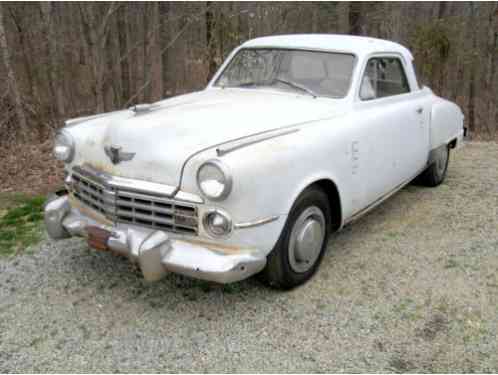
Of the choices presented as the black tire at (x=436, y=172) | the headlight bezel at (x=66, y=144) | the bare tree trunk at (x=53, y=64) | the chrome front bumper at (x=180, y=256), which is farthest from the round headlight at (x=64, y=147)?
the bare tree trunk at (x=53, y=64)

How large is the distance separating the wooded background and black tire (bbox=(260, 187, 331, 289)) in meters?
5.39

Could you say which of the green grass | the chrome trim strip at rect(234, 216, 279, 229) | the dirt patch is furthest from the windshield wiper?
the dirt patch

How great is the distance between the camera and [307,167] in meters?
3.03

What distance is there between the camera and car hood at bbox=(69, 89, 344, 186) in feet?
9.32

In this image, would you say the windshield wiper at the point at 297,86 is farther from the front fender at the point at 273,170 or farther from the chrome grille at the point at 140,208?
the chrome grille at the point at 140,208

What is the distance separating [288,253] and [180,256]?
0.73 meters

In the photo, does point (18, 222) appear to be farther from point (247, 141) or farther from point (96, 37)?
point (96, 37)

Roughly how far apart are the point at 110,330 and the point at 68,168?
4.11ft

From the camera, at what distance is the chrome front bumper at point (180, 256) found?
2.65m

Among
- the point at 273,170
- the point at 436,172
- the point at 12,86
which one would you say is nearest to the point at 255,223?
the point at 273,170

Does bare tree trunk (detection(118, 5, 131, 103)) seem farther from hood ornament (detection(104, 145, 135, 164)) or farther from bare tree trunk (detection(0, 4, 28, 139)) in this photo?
hood ornament (detection(104, 145, 135, 164))

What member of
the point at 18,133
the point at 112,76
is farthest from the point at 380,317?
the point at 112,76

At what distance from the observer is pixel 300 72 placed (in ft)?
13.4

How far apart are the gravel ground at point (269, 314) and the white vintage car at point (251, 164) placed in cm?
31
